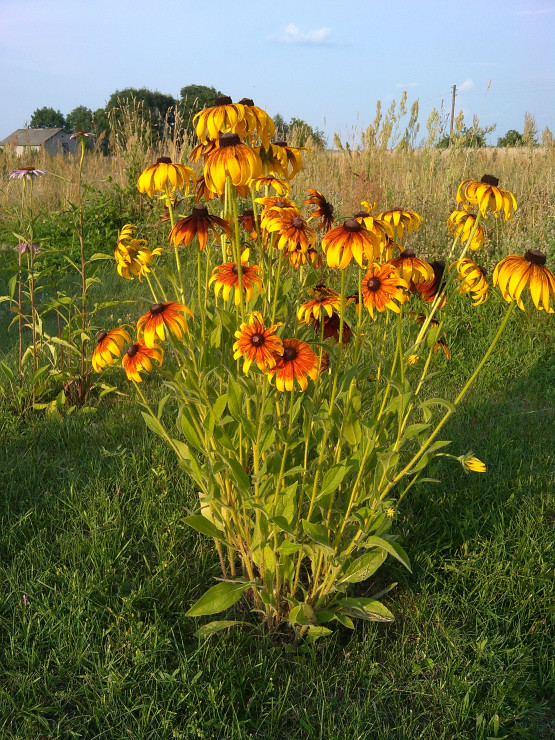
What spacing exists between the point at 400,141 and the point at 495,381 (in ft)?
11.2

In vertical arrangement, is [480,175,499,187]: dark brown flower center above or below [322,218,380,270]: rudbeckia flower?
above

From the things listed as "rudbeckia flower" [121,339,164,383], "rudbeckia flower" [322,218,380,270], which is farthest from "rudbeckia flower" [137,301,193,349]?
"rudbeckia flower" [322,218,380,270]

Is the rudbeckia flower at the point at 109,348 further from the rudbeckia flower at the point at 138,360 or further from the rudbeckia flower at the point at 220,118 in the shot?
the rudbeckia flower at the point at 220,118

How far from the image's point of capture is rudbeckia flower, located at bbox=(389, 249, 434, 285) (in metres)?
1.61

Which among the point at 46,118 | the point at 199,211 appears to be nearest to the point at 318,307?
the point at 199,211

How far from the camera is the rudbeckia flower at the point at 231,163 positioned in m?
1.30

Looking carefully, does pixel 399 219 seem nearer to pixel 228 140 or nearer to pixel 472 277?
pixel 472 277

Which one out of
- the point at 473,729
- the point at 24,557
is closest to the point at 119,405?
the point at 24,557

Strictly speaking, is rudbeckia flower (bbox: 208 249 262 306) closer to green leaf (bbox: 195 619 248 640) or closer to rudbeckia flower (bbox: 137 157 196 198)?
rudbeckia flower (bbox: 137 157 196 198)

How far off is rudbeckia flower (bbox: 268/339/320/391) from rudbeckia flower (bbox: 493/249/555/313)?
44cm

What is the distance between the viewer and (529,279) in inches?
53.0

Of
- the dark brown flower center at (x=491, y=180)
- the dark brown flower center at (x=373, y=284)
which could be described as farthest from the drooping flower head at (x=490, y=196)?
the dark brown flower center at (x=373, y=284)

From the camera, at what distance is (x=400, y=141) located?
6152mm

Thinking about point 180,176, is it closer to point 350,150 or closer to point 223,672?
point 223,672
